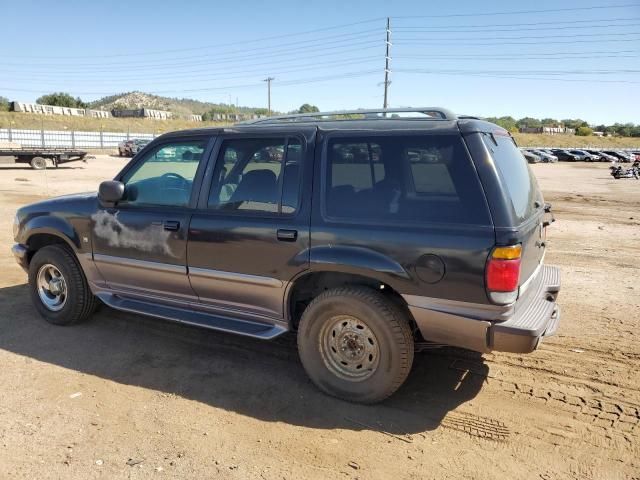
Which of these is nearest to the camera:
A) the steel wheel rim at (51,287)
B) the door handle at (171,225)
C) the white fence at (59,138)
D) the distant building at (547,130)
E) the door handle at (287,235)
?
the door handle at (287,235)

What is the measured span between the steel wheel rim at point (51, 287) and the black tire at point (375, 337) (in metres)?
2.73

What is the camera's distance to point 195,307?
424 centimetres

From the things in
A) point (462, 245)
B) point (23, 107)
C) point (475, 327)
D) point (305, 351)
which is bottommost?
point (305, 351)

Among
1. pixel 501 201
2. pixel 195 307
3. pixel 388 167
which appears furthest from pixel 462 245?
pixel 195 307

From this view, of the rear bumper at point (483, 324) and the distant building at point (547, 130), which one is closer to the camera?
the rear bumper at point (483, 324)

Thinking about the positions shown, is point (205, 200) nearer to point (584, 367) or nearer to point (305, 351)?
point (305, 351)

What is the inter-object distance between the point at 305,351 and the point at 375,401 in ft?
2.00

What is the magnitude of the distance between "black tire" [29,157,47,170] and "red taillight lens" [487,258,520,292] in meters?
27.3

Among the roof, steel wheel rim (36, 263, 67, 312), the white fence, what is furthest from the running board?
the white fence

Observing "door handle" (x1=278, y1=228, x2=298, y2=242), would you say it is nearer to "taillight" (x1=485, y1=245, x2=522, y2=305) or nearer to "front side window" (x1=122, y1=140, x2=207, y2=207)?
"front side window" (x1=122, y1=140, x2=207, y2=207)

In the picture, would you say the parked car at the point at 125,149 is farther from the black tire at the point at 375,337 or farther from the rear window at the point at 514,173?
the rear window at the point at 514,173

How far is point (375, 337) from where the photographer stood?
11.2 ft

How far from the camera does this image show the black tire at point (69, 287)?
190 inches

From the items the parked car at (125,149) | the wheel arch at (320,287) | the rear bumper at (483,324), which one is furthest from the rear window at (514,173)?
the parked car at (125,149)
